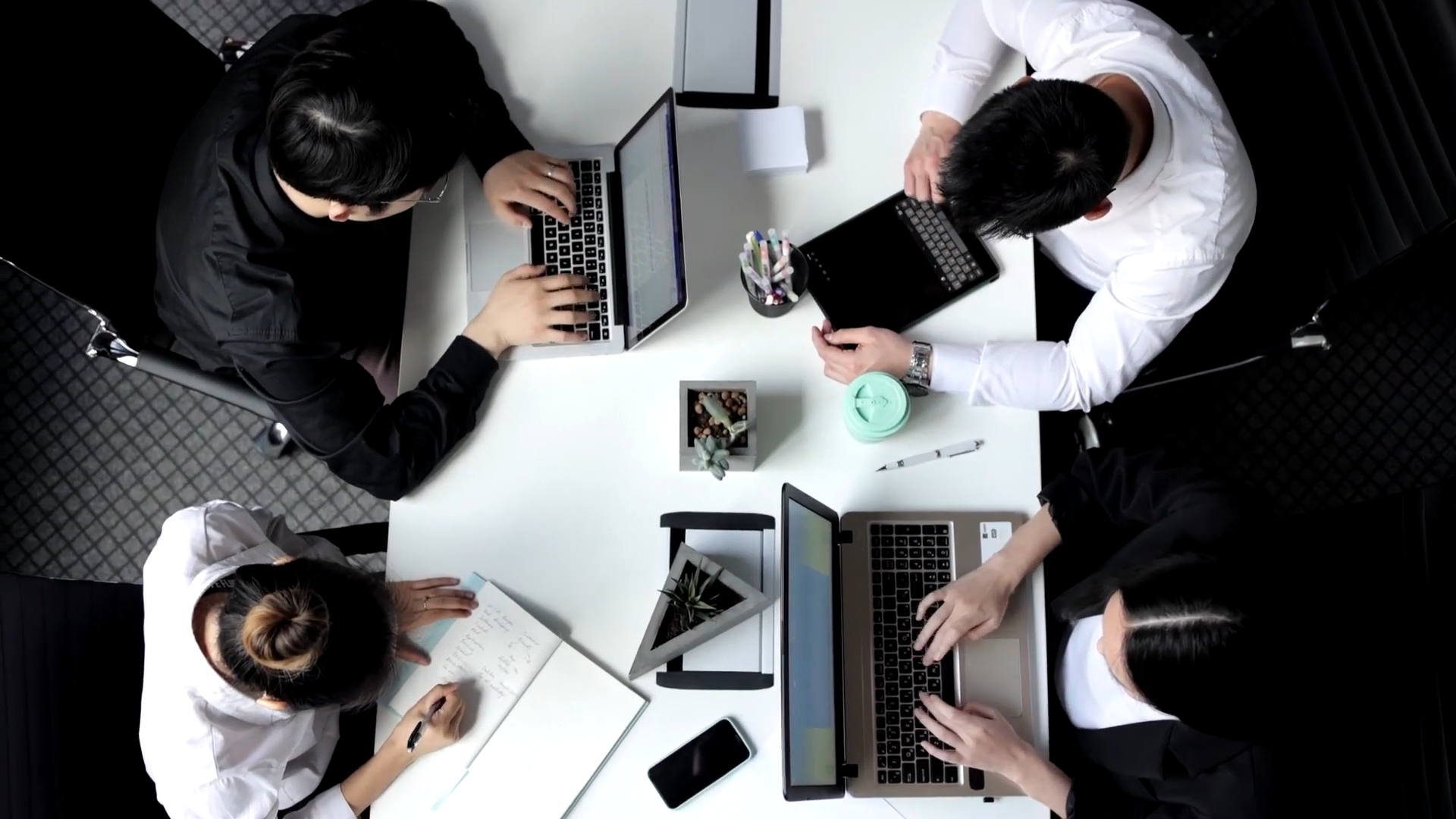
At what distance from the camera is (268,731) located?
1.33 meters

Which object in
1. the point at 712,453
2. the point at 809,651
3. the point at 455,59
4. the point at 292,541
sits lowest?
the point at 809,651

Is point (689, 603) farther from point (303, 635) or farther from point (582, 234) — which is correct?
point (582, 234)

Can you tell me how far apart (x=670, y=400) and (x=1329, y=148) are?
1093 mm

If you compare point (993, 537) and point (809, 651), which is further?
point (993, 537)

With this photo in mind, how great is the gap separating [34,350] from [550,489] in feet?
5.34

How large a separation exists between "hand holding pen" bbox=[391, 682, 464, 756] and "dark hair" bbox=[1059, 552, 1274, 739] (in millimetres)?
949

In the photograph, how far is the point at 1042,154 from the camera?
1.17 metres

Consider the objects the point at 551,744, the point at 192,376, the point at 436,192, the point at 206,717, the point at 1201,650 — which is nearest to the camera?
the point at 1201,650

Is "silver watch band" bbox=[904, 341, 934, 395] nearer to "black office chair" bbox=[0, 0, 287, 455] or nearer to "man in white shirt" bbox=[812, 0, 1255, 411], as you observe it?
"man in white shirt" bbox=[812, 0, 1255, 411]

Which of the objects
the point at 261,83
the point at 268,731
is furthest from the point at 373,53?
the point at 268,731

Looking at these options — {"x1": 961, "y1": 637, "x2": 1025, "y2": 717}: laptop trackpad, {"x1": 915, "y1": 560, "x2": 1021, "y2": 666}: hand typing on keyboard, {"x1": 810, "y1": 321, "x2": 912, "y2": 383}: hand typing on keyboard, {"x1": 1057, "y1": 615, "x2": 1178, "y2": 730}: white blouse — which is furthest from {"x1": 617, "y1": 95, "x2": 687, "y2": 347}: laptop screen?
{"x1": 1057, "y1": 615, "x2": 1178, "y2": 730}: white blouse

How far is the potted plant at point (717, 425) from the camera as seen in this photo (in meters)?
1.39

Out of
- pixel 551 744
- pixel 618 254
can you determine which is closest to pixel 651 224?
pixel 618 254

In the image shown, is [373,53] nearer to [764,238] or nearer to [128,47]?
[128,47]
